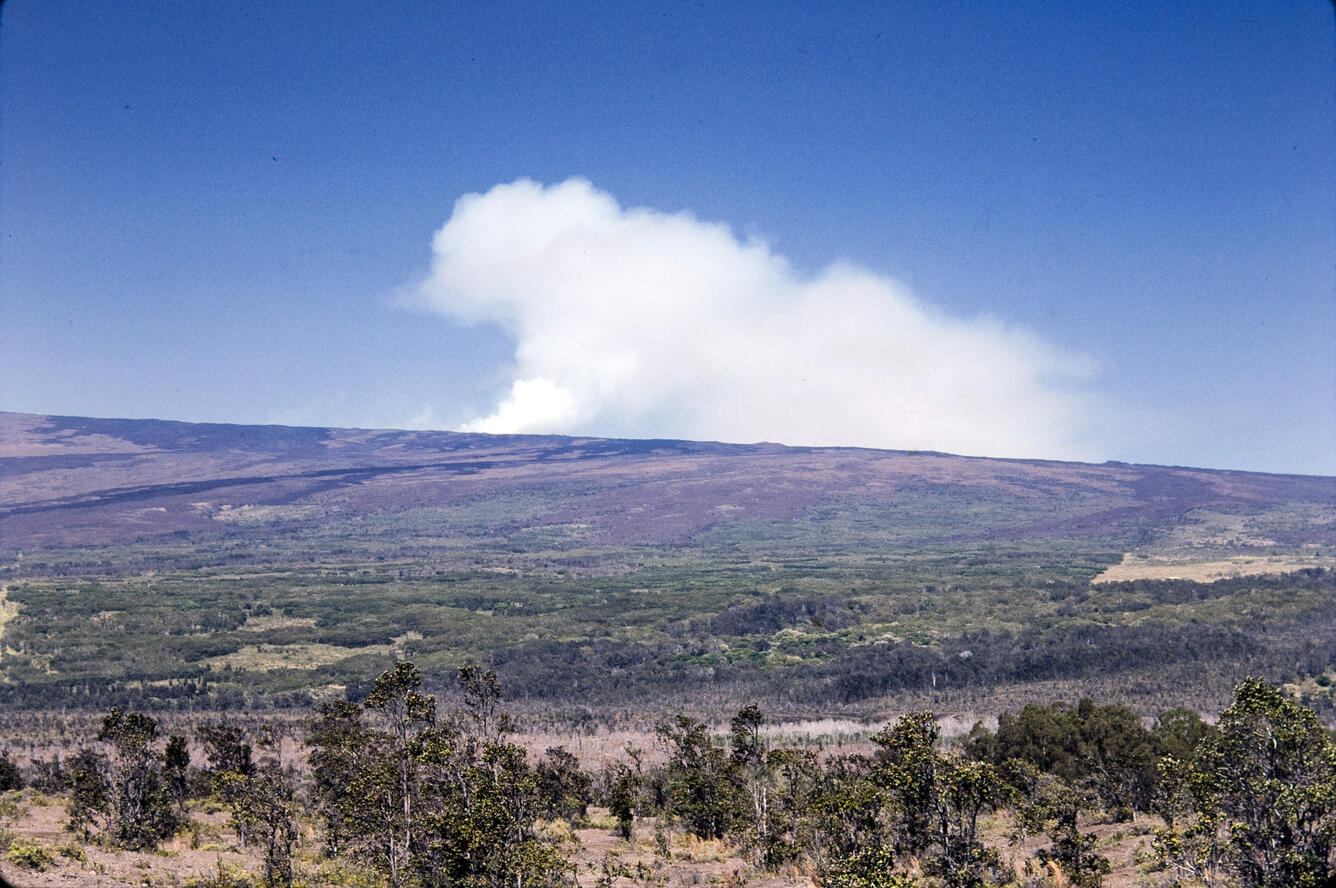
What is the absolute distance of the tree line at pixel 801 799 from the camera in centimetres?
1490

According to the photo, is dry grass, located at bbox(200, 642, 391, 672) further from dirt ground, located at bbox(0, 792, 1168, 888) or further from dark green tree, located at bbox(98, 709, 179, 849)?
dark green tree, located at bbox(98, 709, 179, 849)

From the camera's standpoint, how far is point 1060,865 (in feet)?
69.4

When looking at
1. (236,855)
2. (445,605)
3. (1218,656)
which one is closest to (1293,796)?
(236,855)

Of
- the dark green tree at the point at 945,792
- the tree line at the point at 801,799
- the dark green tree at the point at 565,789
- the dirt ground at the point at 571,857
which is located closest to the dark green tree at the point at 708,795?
the tree line at the point at 801,799

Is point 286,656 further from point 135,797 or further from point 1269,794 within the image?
point 1269,794

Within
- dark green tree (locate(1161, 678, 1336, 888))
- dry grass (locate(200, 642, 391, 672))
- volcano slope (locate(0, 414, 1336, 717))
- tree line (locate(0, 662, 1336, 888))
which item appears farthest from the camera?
dry grass (locate(200, 642, 391, 672))

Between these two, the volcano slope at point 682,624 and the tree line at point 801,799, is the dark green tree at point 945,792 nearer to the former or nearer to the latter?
the tree line at point 801,799

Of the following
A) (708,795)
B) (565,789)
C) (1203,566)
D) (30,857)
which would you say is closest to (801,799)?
(708,795)

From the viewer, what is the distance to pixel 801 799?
87.7ft

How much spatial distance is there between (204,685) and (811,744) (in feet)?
154

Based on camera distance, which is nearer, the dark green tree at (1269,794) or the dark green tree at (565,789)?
the dark green tree at (1269,794)

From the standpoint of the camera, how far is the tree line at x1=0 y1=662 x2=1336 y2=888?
1490 cm

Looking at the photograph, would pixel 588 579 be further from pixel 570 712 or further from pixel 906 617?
pixel 570 712

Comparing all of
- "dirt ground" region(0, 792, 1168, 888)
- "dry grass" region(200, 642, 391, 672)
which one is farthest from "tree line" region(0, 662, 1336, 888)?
"dry grass" region(200, 642, 391, 672)
